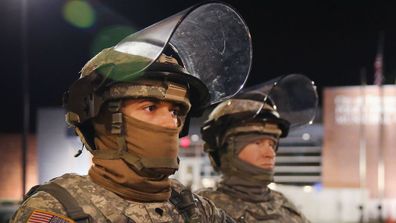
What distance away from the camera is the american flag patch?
7.72ft

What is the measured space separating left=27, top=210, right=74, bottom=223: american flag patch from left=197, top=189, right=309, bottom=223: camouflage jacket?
243 centimetres

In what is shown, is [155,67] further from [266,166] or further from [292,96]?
[292,96]

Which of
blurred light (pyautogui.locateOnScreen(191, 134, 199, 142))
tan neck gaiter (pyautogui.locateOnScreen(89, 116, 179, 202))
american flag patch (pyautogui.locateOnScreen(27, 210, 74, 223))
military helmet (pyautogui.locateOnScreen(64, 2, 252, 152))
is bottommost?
blurred light (pyautogui.locateOnScreen(191, 134, 199, 142))

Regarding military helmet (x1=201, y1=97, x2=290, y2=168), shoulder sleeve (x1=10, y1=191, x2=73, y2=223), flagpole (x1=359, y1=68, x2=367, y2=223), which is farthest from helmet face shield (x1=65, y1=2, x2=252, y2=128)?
flagpole (x1=359, y1=68, x2=367, y2=223)

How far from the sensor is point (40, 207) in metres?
2.40

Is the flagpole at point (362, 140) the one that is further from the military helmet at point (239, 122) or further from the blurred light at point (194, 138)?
the military helmet at point (239, 122)

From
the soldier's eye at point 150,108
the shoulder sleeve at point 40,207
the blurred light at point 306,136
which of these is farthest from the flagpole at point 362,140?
the shoulder sleeve at point 40,207

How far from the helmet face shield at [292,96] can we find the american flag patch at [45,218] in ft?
9.99

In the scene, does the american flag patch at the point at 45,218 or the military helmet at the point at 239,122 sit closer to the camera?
the american flag patch at the point at 45,218

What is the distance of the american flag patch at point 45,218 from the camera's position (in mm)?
2352

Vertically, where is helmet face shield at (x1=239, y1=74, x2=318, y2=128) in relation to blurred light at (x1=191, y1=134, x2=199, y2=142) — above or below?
above

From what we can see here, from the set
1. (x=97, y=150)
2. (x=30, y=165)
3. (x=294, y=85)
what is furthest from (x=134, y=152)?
(x=30, y=165)

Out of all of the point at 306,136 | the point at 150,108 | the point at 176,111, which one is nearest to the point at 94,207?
the point at 150,108

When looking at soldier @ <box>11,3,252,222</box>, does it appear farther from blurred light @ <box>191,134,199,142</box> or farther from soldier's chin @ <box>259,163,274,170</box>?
blurred light @ <box>191,134,199,142</box>
